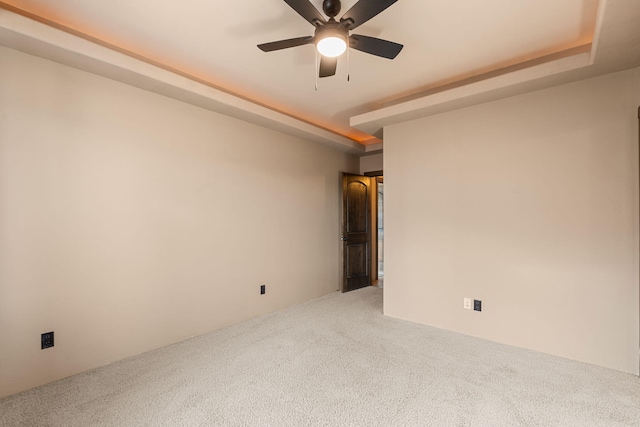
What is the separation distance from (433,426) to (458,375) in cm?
73

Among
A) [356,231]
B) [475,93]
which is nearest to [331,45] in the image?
[475,93]

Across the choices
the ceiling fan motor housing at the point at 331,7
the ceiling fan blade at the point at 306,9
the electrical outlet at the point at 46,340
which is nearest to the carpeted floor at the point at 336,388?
the electrical outlet at the point at 46,340

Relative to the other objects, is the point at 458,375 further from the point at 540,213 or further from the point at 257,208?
the point at 257,208

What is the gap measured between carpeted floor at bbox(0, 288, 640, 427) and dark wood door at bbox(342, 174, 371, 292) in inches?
81.0

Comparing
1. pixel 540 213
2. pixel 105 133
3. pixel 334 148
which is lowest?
pixel 540 213

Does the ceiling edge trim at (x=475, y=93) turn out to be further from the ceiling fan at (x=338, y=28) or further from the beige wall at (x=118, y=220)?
the beige wall at (x=118, y=220)

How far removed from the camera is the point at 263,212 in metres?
3.96

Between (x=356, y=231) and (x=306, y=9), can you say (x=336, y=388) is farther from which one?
(x=356, y=231)

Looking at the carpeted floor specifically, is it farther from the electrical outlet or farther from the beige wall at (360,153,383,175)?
the beige wall at (360,153,383,175)

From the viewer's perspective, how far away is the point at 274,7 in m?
2.04

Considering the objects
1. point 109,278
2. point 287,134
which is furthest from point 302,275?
point 109,278

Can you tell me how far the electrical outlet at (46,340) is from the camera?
88.7 inches

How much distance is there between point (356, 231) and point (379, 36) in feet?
11.1

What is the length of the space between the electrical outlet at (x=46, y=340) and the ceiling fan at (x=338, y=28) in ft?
8.95
